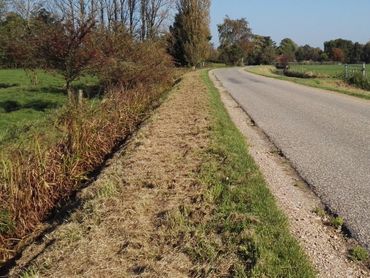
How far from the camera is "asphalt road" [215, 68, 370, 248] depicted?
5091 mm

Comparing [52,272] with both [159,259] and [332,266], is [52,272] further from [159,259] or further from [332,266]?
[332,266]

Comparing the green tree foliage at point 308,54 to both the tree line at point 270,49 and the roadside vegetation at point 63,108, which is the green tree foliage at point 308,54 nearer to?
the tree line at point 270,49

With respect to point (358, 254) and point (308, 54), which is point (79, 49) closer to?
point (358, 254)

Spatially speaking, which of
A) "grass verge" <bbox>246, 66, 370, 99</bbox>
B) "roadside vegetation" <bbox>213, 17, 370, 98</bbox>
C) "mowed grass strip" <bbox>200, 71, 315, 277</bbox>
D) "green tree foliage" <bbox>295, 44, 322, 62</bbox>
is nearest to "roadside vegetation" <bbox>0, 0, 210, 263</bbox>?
"mowed grass strip" <bbox>200, 71, 315, 277</bbox>

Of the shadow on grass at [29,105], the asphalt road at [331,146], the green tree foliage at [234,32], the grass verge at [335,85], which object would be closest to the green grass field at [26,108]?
the shadow on grass at [29,105]

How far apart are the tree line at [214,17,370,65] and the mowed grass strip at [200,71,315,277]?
88313 millimetres

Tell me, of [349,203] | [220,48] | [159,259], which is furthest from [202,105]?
[220,48]

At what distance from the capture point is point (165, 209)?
15.8ft

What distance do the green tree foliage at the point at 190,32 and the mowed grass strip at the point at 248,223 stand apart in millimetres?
44924

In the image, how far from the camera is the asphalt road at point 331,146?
5091 mm

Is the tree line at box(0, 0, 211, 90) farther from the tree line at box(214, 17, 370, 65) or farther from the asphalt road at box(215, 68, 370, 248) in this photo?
the tree line at box(214, 17, 370, 65)

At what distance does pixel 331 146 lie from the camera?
8008 millimetres

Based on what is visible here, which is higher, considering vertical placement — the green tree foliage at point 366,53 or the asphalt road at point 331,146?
the green tree foliage at point 366,53

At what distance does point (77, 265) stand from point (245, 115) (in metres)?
9.48
